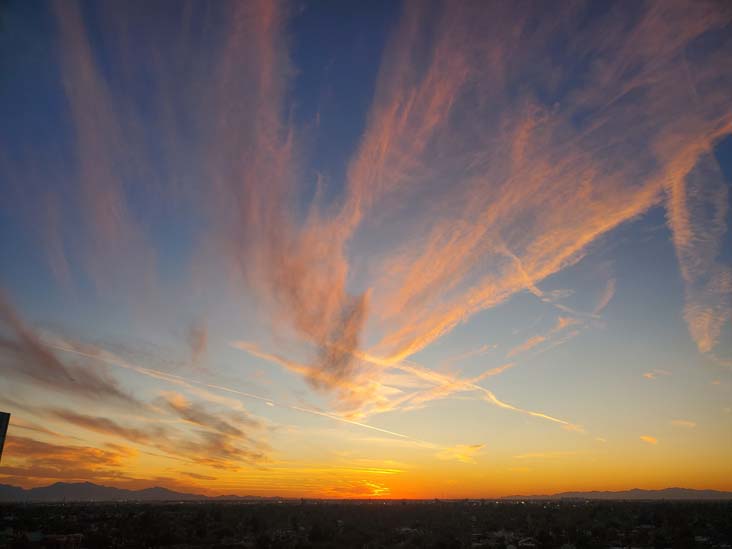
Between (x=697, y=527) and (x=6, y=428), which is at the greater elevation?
(x=6, y=428)

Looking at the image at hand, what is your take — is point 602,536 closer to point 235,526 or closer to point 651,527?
point 651,527

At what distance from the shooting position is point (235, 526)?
261ft

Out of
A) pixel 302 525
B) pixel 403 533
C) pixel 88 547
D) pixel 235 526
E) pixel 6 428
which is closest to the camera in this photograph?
pixel 88 547

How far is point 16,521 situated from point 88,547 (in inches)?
1604

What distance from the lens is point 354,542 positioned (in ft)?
201

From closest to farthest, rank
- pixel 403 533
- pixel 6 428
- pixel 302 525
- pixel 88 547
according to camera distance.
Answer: pixel 88 547 → pixel 6 428 → pixel 403 533 → pixel 302 525

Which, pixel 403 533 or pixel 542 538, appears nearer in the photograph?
pixel 542 538

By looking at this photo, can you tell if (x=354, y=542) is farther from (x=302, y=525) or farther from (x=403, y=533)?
(x=302, y=525)

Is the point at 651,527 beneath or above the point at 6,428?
beneath

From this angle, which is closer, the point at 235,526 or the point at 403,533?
the point at 403,533

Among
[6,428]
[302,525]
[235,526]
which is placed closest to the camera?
[6,428]

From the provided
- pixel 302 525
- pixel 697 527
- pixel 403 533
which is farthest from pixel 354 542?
pixel 697 527

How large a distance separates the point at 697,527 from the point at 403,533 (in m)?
40.9

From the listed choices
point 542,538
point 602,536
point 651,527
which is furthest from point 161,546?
point 651,527
